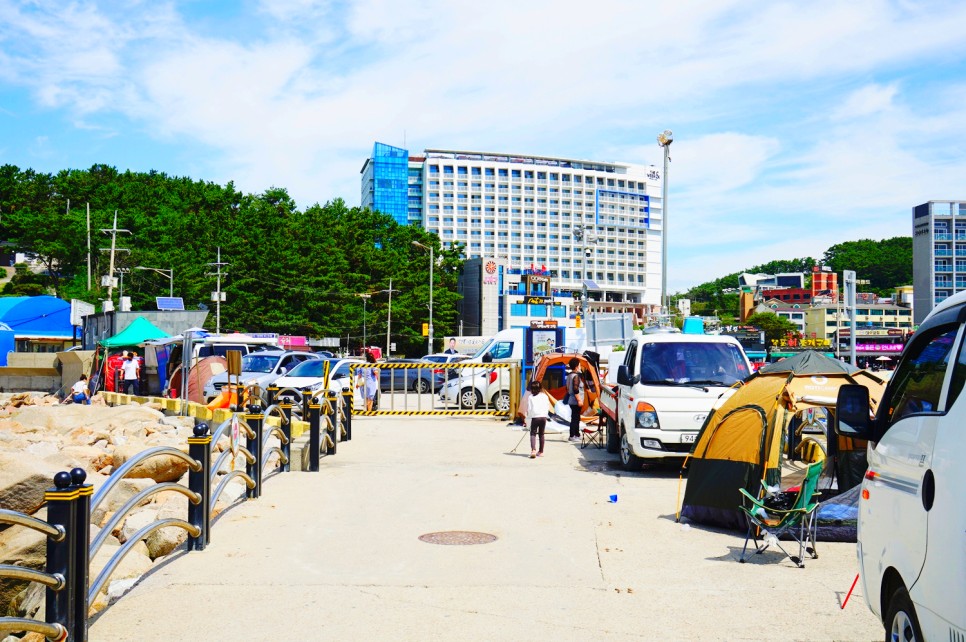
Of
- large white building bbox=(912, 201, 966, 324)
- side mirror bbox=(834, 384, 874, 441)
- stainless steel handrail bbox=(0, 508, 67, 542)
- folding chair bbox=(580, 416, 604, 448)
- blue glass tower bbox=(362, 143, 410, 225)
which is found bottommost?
folding chair bbox=(580, 416, 604, 448)

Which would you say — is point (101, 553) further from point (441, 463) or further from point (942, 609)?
point (942, 609)

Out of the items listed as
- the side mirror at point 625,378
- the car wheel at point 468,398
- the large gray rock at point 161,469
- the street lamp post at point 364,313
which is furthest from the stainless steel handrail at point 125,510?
the street lamp post at point 364,313

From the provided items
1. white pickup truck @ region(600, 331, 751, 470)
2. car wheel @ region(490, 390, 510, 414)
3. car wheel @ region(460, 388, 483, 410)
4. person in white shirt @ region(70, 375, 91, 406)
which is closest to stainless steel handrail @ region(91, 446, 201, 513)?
white pickup truck @ region(600, 331, 751, 470)

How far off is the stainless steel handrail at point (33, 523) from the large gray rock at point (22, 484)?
3132 millimetres

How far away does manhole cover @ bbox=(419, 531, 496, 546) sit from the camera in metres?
9.03

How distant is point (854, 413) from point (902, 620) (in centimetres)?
113

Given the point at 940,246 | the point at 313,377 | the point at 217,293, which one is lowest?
the point at 313,377

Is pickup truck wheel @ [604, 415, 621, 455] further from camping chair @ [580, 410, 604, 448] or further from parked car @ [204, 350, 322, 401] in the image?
parked car @ [204, 350, 322, 401]

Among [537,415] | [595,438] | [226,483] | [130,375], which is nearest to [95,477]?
[226,483]

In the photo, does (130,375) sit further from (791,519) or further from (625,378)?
(791,519)

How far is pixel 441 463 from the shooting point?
626 inches

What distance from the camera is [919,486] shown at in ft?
13.0

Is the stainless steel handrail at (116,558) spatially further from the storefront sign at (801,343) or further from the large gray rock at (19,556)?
the storefront sign at (801,343)

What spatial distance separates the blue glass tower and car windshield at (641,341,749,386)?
16638cm
